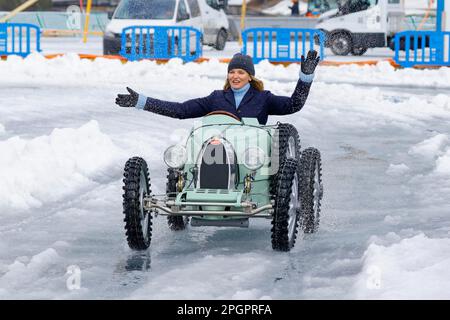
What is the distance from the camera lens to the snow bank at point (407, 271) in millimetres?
6250

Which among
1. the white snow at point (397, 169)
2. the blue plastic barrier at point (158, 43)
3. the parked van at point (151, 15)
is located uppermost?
the parked van at point (151, 15)

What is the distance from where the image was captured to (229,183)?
7.85 metres

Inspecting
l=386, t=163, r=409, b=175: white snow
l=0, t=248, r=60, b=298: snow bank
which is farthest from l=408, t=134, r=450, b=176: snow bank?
l=0, t=248, r=60, b=298: snow bank

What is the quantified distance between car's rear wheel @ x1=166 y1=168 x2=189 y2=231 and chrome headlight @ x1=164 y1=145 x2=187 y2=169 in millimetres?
213

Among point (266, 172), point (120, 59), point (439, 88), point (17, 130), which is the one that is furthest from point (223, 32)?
point (266, 172)

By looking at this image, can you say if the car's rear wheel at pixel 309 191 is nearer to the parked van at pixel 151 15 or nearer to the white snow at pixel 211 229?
the white snow at pixel 211 229

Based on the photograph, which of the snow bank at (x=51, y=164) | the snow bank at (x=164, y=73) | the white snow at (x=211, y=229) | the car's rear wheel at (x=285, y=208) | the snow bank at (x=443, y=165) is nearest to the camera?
the white snow at (x=211, y=229)

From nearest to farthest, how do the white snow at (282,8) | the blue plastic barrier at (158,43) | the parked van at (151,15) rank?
1. the blue plastic barrier at (158,43)
2. the parked van at (151,15)
3. the white snow at (282,8)

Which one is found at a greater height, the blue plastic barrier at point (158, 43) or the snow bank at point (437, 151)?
the blue plastic barrier at point (158, 43)

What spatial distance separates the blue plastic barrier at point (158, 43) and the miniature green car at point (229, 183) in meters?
20.0

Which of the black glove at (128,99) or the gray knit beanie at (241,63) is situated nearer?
the black glove at (128,99)

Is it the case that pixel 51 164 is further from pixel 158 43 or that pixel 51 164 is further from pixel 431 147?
pixel 158 43

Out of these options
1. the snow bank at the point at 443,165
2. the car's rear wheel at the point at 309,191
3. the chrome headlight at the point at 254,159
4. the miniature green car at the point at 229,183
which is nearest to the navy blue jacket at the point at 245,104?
the miniature green car at the point at 229,183

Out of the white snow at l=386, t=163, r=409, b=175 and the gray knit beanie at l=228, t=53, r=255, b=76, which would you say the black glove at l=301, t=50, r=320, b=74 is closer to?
the gray knit beanie at l=228, t=53, r=255, b=76
